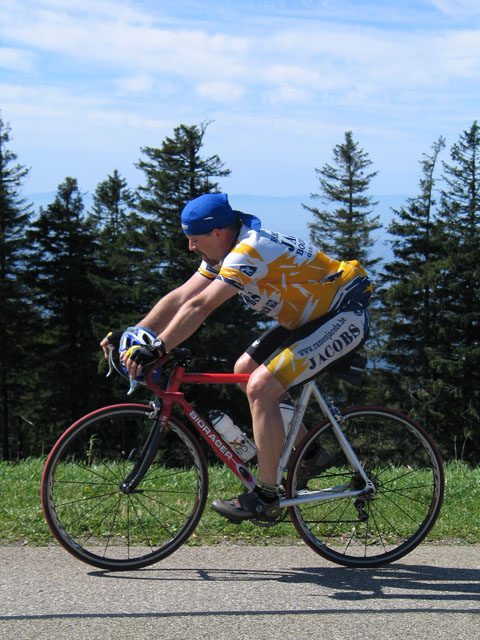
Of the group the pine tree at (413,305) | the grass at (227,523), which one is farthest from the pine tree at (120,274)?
the grass at (227,523)

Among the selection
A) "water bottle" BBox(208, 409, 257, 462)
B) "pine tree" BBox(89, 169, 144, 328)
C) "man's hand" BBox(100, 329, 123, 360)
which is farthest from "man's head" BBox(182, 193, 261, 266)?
"pine tree" BBox(89, 169, 144, 328)

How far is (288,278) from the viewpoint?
384cm

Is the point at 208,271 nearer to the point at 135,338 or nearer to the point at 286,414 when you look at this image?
the point at 135,338

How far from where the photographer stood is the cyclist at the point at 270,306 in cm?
369

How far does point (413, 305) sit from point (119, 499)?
153 ft

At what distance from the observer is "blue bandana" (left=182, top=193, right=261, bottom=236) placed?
150 inches

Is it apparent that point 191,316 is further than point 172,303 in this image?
No

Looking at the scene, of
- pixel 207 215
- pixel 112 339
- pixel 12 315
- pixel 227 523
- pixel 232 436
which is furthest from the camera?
pixel 12 315

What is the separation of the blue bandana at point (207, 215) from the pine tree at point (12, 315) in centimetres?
Result: 4269

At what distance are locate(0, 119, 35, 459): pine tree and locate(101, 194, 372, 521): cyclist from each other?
1675 inches

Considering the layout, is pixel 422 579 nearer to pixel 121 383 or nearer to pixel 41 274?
pixel 121 383

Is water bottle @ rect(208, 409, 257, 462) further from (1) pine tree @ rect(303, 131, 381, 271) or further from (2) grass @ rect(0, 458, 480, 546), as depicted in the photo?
(1) pine tree @ rect(303, 131, 381, 271)

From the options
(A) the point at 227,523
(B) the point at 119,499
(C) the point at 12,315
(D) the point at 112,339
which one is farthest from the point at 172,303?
(C) the point at 12,315

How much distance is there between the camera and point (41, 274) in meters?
50.1
